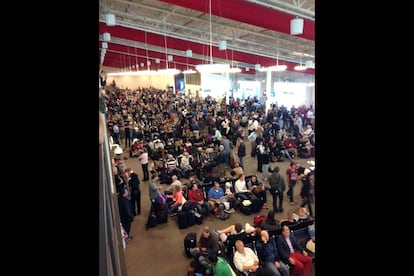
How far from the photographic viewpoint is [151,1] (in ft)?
34.8

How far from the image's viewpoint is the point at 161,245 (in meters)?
5.25

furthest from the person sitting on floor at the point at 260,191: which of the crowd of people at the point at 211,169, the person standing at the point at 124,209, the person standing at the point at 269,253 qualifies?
the person standing at the point at 124,209

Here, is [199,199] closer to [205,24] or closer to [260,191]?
[260,191]

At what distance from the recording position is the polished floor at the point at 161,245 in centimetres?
458

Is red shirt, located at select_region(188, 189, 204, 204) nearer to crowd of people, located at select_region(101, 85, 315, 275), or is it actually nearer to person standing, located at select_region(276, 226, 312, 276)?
crowd of people, located at select_region(101, 85, 315, 275)

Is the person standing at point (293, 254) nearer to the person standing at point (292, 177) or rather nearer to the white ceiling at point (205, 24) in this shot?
the person standing at point (292, 177)

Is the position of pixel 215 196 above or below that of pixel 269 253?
above

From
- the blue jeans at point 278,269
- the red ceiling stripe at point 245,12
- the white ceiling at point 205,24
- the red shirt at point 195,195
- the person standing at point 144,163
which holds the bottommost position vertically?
the blue jeans at point 278,269

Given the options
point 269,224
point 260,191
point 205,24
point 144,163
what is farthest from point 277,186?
point 205,24
